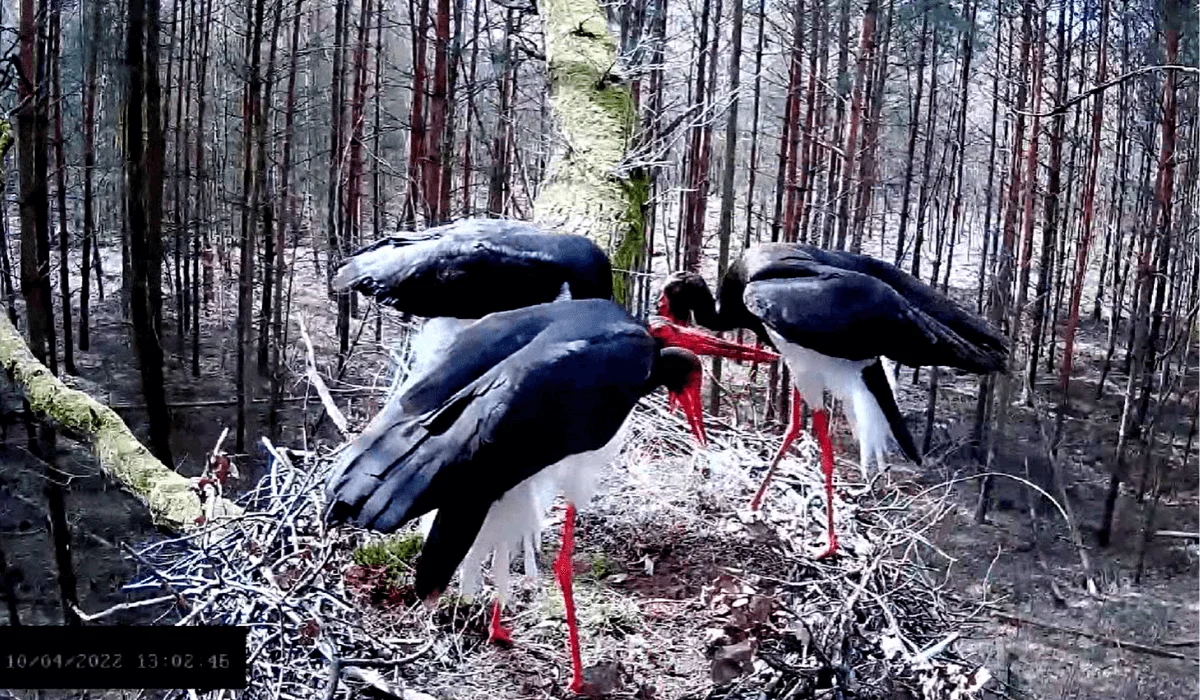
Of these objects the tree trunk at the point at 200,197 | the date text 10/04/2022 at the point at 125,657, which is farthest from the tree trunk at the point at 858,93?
the date text 10/04/2022 at the point at 125,657

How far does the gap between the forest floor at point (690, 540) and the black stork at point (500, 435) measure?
1.00 feet

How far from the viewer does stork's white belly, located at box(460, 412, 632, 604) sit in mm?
2299

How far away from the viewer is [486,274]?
2723 millimetres

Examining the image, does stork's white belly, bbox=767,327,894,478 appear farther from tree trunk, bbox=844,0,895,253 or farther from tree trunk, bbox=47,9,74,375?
tree trunk, bbox=844,0,895,253

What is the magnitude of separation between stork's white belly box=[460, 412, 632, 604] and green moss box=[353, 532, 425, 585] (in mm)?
252

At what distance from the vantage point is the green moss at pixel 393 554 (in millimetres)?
2705

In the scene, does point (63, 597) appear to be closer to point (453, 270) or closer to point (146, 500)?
point (146, 500)

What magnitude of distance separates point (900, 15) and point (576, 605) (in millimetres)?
6198

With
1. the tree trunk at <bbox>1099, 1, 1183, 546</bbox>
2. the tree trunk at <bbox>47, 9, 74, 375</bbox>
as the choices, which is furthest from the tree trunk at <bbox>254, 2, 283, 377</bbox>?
the tree trunk at <bbox>1099, 1, 1183, 546</bbox>

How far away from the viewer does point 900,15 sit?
305 inches

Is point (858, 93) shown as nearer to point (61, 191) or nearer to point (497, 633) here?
point (61, 191)

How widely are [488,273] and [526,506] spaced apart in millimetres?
668

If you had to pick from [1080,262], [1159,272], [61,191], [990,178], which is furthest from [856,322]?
[1080,262]

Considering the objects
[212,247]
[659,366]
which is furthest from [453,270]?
[212,247]
